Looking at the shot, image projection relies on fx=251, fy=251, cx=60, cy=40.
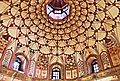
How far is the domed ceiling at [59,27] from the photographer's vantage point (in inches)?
682

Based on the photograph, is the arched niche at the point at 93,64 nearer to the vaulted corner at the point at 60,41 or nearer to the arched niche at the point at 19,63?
the vaulted corner at the point at 60,41

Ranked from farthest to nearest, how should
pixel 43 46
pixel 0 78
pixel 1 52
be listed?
pixel 43 46 → pixel 1 52 → pixel 0 78

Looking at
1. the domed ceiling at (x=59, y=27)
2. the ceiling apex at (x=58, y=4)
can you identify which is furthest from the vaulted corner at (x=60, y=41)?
the ceiling apex at (x=58, y=4)

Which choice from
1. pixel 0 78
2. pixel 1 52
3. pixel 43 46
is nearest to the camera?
pixel 0 78

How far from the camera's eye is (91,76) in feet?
57.6

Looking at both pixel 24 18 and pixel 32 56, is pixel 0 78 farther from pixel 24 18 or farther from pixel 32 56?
pixel 24 18

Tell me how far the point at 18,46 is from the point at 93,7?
6130mm

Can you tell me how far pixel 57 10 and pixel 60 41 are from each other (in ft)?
9.38

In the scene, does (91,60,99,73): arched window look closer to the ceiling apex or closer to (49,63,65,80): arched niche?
(49,63,65,80): arched niche

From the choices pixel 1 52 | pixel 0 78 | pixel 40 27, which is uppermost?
pixel 40 27

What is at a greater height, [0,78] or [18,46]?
[18,46]

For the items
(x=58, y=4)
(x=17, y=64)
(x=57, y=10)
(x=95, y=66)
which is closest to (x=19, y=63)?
(x=17, y=64)

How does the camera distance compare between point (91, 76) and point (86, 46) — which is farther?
point (86, 46)

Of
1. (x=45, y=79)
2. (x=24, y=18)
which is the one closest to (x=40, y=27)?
(x=24, y=18)
